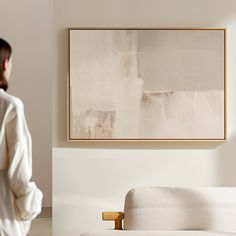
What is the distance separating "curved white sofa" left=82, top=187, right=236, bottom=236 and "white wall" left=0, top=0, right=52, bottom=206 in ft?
18.0

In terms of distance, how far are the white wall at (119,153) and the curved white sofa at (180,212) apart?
174cm

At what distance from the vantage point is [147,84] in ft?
17.9

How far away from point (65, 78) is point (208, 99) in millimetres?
1231

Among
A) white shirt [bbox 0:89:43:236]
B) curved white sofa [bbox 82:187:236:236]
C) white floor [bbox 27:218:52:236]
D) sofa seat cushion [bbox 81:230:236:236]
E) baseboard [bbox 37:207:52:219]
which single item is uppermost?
white shirt [bbox 0:89:43:236]

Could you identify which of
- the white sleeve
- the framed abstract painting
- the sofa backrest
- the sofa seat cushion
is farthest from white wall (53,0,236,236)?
the white sleeve

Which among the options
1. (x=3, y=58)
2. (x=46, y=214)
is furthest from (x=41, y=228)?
(x=3, y=58)

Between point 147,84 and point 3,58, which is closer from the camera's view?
point 3,58

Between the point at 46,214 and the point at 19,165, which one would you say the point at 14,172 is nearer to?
the point at 19,165

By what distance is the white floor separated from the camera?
7.03 metres

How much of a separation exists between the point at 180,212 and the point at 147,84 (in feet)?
6.51

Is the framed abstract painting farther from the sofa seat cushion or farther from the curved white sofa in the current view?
the sofa seat cushion

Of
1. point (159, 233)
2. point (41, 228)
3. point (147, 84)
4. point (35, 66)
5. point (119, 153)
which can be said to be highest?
point (35, 66)

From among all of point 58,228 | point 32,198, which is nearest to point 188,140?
point 58,228

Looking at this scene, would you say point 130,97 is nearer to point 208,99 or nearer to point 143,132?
point 143,132
